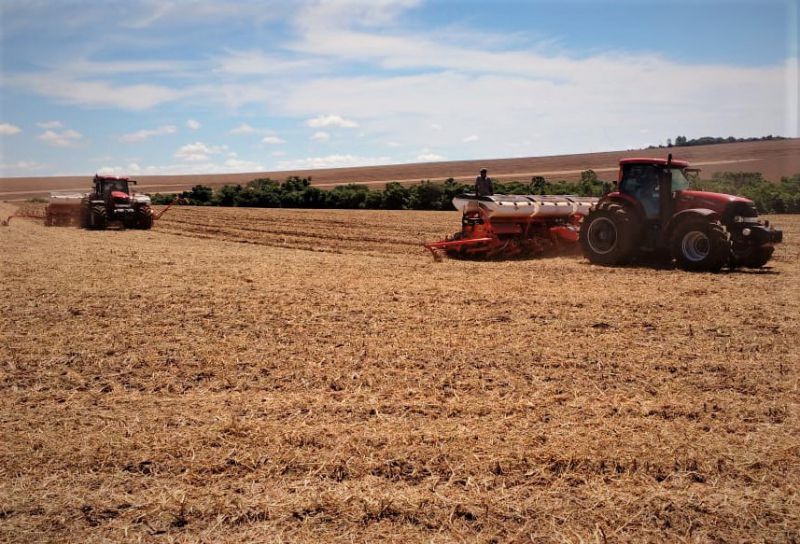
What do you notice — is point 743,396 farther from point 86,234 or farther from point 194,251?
point 86,234

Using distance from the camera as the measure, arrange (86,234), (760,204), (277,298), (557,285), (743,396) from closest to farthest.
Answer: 1. (743,396)
2. (277,298)
3. (557,285)
4. (86,234)
5. (760,204)

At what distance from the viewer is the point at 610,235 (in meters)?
12.5

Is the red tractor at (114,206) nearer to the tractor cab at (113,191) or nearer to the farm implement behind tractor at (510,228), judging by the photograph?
the tractor cab at (113,191)

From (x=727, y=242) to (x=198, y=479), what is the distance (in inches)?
381

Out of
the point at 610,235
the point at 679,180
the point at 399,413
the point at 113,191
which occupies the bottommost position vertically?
the point at 399,413

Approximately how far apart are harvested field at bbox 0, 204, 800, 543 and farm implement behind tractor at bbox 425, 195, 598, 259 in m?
3.70

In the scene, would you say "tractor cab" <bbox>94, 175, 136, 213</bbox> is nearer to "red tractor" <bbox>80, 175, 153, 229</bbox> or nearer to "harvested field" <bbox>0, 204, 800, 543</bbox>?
"red tractor" <bbox>80, 175, 153, 229</bbox>

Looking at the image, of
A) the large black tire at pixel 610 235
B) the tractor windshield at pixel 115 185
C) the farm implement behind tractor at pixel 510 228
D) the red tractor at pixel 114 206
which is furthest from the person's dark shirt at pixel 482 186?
the tractor windshield at pixel 115 185

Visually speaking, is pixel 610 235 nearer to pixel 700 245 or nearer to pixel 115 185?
pixel 700 245

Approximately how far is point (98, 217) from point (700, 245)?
18266mm

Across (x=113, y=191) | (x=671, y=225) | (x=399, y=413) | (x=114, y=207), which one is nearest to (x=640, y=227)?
(x=671, y=225)

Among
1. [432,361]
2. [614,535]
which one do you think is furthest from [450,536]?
[432,361]

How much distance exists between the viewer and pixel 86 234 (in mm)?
20438

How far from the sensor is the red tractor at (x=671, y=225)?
11.2m
